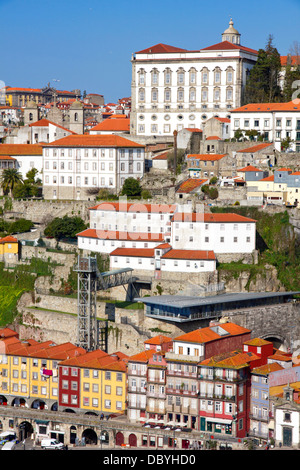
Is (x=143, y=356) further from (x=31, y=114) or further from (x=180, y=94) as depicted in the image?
(x=31, y=114)

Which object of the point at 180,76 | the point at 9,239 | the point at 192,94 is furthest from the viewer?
the point at 180,76

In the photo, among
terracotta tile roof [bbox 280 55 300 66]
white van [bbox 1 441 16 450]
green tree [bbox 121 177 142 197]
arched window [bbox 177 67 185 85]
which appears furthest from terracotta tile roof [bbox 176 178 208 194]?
white van [bbox 1 441 16 450]

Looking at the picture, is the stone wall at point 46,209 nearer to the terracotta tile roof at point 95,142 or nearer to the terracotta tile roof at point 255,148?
the terracotta tile roof at point 95,142

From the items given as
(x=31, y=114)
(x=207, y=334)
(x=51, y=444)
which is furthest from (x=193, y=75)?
(x=51, y=444)

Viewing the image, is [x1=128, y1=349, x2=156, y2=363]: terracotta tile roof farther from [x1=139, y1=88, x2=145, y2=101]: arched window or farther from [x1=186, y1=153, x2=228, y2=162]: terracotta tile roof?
[x1=139, y1=88, x2=145, y2=101]: arched window
